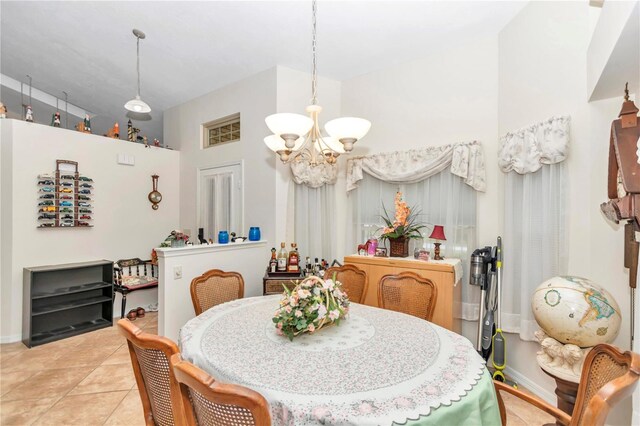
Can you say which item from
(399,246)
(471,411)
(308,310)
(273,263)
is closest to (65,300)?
(273,263)

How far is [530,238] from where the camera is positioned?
2.47 metres

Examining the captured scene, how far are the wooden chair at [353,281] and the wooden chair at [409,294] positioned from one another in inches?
11.1

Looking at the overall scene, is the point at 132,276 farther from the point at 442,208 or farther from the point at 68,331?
the point at 442,208

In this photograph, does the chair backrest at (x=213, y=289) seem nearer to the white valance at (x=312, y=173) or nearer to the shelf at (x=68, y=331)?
the white valance at (x=312, y=173)

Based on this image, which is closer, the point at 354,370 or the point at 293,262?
the point at 354,370

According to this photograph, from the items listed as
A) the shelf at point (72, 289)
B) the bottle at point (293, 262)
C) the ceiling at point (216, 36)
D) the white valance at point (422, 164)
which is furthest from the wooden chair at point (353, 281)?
the shelf at point (72, 289)

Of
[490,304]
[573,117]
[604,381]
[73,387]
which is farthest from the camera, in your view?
[490,304]

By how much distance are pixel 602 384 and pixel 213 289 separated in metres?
2.38

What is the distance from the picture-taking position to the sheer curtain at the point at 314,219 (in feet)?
12.7

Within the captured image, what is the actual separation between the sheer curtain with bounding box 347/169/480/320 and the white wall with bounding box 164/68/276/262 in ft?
3.96

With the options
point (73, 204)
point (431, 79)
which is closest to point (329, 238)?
point (431, 79)

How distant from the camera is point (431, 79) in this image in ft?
10.8

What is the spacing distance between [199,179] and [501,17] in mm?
4311

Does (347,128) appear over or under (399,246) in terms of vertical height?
over
